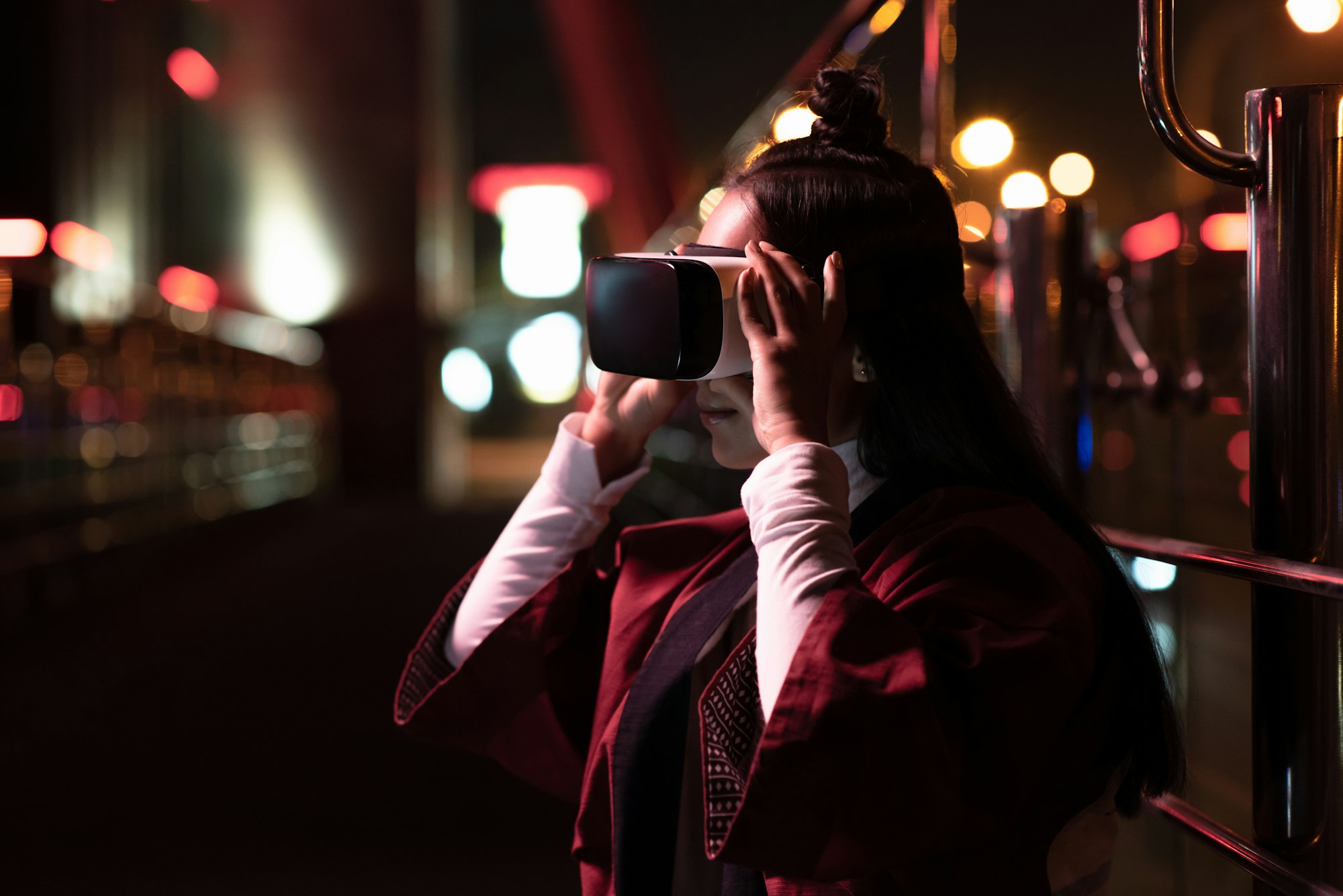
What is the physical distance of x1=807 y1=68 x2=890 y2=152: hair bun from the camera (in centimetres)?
85

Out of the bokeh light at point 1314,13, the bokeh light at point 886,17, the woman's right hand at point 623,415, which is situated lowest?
the woman's right hand at point 623,415

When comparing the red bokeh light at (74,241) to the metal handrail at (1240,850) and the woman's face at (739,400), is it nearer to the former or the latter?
the woman's face at (739,400)

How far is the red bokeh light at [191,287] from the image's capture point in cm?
1050

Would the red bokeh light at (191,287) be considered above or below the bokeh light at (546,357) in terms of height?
above

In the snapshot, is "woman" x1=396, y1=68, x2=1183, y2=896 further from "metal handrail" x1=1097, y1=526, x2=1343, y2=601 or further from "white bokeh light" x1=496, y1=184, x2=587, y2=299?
"white bokeh light" x1=496, y1=184, x2=587, y2=299

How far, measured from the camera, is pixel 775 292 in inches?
28.9

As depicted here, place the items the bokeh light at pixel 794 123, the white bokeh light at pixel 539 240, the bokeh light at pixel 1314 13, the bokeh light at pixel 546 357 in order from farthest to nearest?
1. the white bokeh light at pixel 539 240
2. the bokeh light at pixel 546 357
3. the bokeh light at pixel 1314 13
4. the bokeh light at pixel 794 123

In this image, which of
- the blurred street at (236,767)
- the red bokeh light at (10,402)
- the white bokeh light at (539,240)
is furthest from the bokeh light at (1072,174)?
the white bokeh light at (539,240)

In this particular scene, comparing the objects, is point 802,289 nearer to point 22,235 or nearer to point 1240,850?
point 1240,850

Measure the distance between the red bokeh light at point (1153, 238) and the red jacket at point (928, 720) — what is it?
0.95m

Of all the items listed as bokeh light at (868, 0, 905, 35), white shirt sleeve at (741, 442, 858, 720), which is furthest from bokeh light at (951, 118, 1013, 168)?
white shirt sleeve at (741, 442, 858, 720)

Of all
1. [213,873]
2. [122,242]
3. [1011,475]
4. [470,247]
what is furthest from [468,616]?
[470,247]

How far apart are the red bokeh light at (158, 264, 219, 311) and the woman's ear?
10396 millimetres

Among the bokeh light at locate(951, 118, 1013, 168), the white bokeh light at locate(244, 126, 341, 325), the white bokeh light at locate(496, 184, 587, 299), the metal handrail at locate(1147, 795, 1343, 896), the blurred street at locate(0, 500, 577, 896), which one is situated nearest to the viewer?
the metal handrail at locate(1147, 795, 1343, 896)
